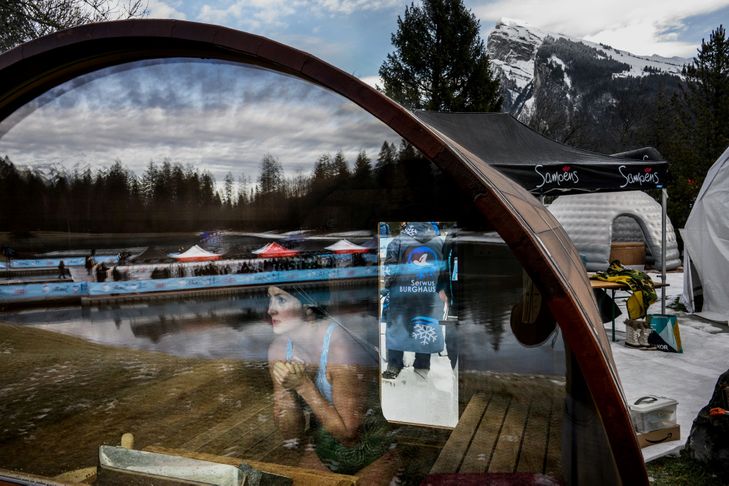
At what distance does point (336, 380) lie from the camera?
129 inches

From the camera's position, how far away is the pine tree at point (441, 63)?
725 inches

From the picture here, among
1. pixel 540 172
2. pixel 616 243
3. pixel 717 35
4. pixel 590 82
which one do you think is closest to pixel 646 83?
pixel 590 82

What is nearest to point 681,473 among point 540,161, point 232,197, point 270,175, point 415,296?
point 415,296

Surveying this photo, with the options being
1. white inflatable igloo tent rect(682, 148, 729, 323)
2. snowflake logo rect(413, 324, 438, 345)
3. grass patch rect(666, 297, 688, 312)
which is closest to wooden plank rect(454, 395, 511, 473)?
snowflake logo rect(413, 324, 438, 345)

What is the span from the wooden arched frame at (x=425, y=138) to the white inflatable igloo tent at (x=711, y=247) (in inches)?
298

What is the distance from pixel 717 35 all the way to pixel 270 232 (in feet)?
71.5

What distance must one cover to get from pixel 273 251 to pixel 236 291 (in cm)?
45

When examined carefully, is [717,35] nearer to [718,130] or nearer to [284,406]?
[718,130]

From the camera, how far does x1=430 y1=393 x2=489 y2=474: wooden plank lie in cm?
244

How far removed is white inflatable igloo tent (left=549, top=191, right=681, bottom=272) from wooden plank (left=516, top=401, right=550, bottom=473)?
10905 millimetres

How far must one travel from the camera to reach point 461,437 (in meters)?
2.74

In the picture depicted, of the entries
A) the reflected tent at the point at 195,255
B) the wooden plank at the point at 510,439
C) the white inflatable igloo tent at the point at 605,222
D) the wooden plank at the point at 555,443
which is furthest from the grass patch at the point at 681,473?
the white inflatable igloo tent at the point at 605,222

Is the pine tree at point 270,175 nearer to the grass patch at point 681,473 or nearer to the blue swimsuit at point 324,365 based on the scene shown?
the blue swimsuit at point 324,365

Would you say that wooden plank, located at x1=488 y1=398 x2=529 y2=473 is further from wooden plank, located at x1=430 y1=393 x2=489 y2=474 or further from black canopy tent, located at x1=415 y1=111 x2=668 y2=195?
black canopy tent, located at x1=415 y1=111 x2=668 y2=195
